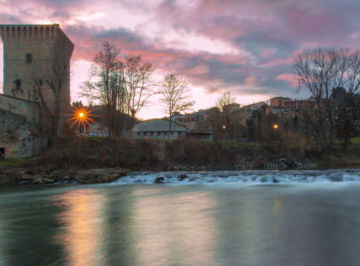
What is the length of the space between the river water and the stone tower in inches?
1077

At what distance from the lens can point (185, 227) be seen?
8.49 m

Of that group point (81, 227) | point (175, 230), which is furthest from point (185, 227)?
point (81, 227)

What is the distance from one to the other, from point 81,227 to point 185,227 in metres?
3.21

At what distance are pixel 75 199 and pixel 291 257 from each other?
11.1m

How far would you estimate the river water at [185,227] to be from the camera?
5.97 m

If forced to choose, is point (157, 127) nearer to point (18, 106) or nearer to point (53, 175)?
point (18, 106)

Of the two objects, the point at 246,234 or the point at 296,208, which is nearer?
the point at 246,234

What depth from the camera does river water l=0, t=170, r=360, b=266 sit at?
5973 millimetres

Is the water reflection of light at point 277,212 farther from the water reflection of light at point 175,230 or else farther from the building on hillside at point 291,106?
the building on hillside at point 291,106

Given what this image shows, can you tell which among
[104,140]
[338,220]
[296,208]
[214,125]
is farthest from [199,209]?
[214,125]

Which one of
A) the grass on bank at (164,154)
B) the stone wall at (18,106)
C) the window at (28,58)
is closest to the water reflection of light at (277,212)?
the grass on bank at (164,154)

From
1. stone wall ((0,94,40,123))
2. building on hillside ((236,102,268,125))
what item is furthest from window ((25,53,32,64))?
building on hillside ((236,102,268,125))

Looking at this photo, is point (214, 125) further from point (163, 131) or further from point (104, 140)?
point (104, 140)

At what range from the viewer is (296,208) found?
10.7 meters
